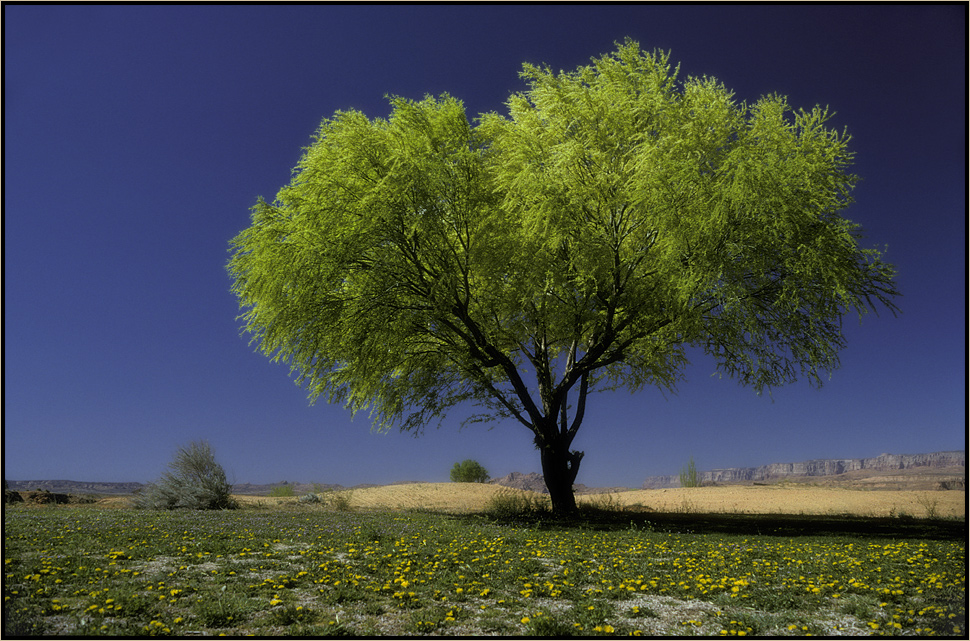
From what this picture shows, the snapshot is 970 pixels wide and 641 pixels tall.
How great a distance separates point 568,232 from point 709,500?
16779 millimetres

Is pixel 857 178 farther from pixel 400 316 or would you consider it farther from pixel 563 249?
pixel 400 316

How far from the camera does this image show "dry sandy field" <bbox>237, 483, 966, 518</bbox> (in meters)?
20.5

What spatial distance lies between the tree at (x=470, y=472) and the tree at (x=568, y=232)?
2347cm

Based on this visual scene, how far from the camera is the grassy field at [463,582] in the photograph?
461 centimetres

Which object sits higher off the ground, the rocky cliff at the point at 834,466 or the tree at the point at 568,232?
the tree at the point at 568,232

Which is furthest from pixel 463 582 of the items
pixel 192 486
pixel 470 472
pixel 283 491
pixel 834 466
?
pixel 834 466

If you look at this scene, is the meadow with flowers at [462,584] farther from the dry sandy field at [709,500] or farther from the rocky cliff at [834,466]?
the rocky cliff at [834,466]

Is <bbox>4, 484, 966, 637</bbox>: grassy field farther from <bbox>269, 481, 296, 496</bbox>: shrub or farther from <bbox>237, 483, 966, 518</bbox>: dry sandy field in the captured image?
<bbox>269, 481, 296, 496</bbox>: shrub

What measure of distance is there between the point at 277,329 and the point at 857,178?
14179 mm

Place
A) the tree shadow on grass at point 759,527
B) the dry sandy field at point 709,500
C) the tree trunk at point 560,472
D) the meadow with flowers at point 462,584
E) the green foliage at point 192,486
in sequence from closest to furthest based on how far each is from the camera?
the meadow with flowers at point 462,584 → the tree shadow on grass at point 759,527 → the tree trunk at point 560,472 → the green foliage at point 192,486 → the dry sandy field at point 709,500

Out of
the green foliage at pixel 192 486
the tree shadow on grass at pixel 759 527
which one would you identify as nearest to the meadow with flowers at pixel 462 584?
the tree shadow on grass at pixel 759 527

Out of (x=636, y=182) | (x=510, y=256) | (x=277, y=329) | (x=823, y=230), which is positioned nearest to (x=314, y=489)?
(x=277, y=329)

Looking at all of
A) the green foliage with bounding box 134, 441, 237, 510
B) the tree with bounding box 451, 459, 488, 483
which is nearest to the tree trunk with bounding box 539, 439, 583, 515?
the green foliage with bounding box 134, 441, 237, 510

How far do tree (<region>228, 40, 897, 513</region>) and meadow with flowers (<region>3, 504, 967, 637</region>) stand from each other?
5.33 m
